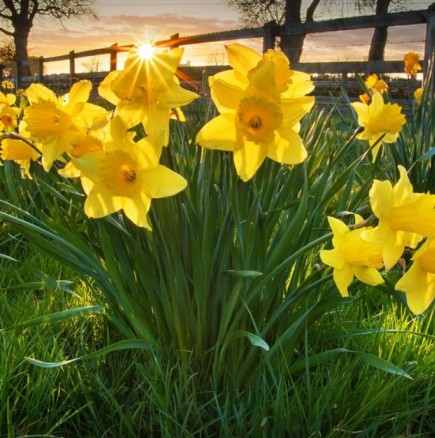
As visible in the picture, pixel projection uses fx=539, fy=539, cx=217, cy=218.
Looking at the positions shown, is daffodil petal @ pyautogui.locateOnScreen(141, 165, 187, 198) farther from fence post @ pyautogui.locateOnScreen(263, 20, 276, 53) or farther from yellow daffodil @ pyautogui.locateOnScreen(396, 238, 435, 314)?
fence post @ pyautogui.locateOnScreen(263, 20, 276, 53)

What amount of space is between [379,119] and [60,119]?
752 mm

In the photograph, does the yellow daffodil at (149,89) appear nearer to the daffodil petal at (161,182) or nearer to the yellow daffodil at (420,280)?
the daffodil petal at (161,182)

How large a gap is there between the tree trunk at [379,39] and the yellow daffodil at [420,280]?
431 inches

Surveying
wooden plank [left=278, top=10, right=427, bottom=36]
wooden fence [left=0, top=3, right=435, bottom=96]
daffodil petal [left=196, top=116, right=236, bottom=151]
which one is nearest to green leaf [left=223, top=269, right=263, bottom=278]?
daffodil petal [left=196, top=116, right=236, bottom=151]

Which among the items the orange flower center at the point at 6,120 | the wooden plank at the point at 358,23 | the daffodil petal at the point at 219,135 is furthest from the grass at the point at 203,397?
the wooden plank at the point at 358,23

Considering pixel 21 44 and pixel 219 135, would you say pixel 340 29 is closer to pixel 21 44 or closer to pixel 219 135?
pixel 219 135

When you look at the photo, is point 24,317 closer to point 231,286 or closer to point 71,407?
point 71,407

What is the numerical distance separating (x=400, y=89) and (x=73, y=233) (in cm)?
808

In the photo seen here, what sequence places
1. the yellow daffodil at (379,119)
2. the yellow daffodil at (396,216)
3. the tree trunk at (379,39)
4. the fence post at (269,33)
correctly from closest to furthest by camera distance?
the yellow daffodil at (396,216) < the yellow daffodil at (379,119) < the fence post at (269,33) < the tree trunk at (379,39)

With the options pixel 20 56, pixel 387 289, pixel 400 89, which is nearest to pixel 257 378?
pixel 387 289

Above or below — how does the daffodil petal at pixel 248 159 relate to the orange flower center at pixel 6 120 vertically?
above

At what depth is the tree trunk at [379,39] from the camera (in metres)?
12.3

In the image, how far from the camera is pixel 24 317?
1562 mm

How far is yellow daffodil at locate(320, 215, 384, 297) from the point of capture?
90 centimetres
